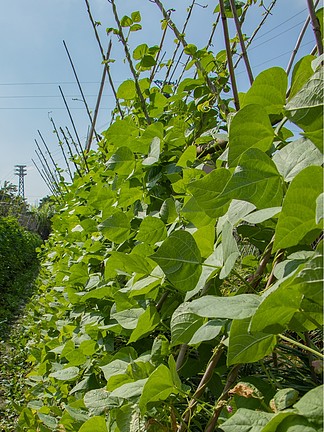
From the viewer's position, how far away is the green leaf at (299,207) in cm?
44

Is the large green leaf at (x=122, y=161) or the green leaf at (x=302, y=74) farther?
the large green leaf at (x=122, y=161)

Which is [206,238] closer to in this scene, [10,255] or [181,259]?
[181,259]

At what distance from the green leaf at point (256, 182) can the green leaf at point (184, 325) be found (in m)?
0.26

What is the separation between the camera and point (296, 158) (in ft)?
1.82

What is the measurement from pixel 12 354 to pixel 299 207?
5.34m

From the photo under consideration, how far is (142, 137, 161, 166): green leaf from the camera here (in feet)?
3.86

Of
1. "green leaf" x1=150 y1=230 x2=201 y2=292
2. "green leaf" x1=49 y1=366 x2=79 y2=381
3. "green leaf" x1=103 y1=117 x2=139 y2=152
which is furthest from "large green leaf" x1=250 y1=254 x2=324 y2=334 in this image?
"green leaf" x1=49 y1=366 x2=79 y2=381

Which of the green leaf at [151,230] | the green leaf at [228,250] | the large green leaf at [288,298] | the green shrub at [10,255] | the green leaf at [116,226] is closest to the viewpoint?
the large green leaf at [288,298]

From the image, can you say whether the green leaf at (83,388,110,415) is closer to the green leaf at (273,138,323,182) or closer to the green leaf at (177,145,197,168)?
the green leaf at (177,145,197,168)

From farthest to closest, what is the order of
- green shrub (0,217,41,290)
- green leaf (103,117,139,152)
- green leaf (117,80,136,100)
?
green shrub (0,217,41,290) → green leaf (117,80,136,100) → green leaf (103,117,139,152)

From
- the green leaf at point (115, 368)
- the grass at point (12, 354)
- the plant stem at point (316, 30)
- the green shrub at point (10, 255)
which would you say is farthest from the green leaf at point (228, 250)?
the green shrub at point (10, 255)

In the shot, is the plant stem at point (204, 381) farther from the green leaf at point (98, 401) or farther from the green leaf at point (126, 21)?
the green leaf at point (126, 21)

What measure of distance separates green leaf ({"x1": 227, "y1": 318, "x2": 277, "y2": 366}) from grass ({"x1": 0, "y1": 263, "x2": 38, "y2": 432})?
1.84 m

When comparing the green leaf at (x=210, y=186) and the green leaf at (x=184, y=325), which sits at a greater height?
the green leaf at (x=210, y=186)
